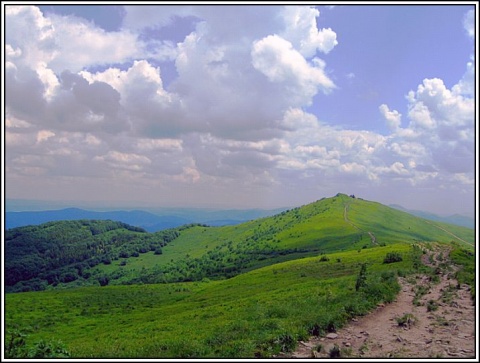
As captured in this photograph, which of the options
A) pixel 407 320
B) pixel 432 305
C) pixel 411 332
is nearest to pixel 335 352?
pixel 411 332

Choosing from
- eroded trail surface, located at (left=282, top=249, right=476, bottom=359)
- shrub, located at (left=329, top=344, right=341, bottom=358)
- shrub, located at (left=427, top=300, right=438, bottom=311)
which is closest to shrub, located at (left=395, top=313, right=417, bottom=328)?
eroded trail surface, located at (left=282, top=249, right=476, bottom=359)

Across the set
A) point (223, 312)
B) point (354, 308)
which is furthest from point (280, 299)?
point (354, 308)

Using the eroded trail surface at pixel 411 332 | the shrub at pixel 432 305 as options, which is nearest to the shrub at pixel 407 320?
the eroded trail surface at pixel 411 332

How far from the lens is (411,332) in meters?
20.9

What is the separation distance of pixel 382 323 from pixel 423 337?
3.09 m

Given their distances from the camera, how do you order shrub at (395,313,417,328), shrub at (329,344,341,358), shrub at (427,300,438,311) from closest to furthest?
shrub at (329,344,341,358)
shrub at (395,313,417,328)
shrub at (427,300,438,311)

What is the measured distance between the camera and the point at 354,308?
24.7 m

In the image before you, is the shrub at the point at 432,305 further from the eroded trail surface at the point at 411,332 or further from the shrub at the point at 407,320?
the shrub at the point at 407,320

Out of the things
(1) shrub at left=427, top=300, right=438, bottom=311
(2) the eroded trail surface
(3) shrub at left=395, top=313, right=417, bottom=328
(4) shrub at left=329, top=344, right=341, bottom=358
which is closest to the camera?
(4) shrub at left=329, top=344, right=341, bottom=358

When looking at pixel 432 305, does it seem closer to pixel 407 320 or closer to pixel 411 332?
pixel 407 320

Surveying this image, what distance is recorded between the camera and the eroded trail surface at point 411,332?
17.8m

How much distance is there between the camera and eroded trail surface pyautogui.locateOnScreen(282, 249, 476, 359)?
1784 cm

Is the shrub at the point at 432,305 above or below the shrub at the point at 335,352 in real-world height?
below

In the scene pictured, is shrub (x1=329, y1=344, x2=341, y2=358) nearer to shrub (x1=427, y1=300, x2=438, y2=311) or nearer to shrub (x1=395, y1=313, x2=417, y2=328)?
shrub (x1=395, y1=313, x2=417, y2=328)
